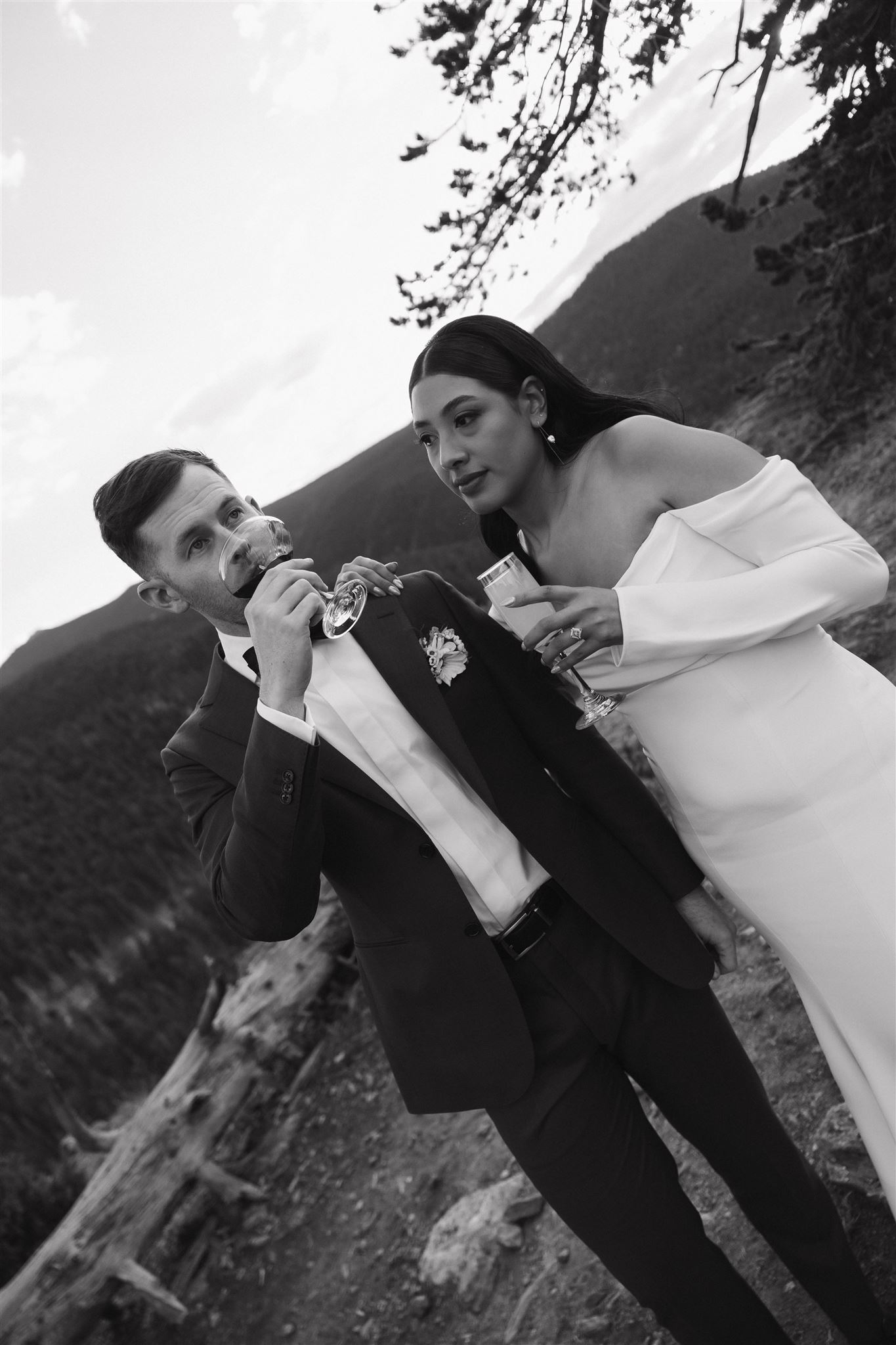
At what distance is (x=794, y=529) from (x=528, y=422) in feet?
2.25

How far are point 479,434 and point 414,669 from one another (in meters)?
0.59

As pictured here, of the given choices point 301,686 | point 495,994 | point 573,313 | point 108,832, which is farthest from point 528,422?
point 573,313

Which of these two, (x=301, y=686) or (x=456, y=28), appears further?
(x=456, y=28)

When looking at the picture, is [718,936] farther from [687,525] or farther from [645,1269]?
[687,525]

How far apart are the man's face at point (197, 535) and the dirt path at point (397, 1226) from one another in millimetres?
2667

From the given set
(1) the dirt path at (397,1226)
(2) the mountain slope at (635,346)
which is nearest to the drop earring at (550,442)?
(1) the dirt path at (397,1226)

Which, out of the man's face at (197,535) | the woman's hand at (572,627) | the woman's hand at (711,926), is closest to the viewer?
the woman's hand at (572,627)

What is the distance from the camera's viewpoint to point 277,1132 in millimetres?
5648

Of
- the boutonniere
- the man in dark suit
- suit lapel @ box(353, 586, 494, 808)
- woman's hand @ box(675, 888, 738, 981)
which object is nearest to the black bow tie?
the man in dark suit

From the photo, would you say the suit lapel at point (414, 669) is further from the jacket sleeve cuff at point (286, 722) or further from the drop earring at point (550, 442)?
the drop earring at point (550, 442)

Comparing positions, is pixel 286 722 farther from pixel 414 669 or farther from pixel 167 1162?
pixel 167 1162

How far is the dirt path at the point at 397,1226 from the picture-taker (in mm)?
3025

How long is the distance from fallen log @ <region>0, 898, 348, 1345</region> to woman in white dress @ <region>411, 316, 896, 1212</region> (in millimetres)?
4421

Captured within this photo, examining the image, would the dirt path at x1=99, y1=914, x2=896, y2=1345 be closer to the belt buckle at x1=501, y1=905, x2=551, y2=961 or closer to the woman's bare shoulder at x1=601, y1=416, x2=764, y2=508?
the belt buckle at x1=501, y1=905, x2=551, y2=961
